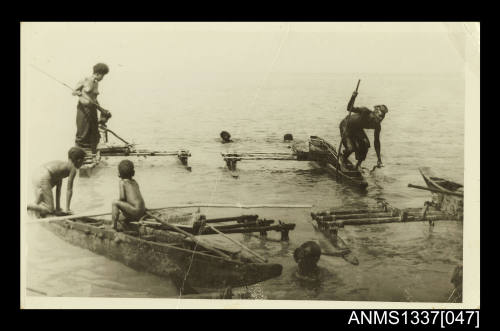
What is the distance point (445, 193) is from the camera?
451cm

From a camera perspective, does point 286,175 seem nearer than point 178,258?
No

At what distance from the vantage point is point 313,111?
4.67 m

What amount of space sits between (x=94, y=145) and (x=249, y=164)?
124 cm

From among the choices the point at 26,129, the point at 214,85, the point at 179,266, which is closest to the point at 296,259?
the point at 179,266

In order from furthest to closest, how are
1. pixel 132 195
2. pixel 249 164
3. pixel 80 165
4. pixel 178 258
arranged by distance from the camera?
1. pixel 249 164
2. pixel 80 165
3. pixel 132 195
4. pixel 178 258

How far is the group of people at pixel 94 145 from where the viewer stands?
Answer: 4496mm

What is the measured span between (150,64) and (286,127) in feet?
3.91

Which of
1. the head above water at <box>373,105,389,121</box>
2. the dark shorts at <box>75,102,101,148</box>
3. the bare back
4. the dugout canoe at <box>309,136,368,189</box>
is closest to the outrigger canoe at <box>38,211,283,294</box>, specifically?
the bare back

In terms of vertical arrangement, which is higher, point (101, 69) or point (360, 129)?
point (101, 69)

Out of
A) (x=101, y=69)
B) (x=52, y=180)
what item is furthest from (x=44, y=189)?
(x=101, y=69)

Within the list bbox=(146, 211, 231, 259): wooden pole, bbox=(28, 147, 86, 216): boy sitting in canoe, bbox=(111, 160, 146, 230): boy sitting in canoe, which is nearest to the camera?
bbox=(146, 211, 231, 259): wooden pole

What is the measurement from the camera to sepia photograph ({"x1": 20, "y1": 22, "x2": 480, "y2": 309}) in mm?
4410

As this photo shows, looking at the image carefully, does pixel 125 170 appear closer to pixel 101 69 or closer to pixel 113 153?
pixel 113 153

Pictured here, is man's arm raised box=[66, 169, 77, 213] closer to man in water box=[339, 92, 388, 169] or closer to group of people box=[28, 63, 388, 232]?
group of people box=[28, 63, 388, 232]
